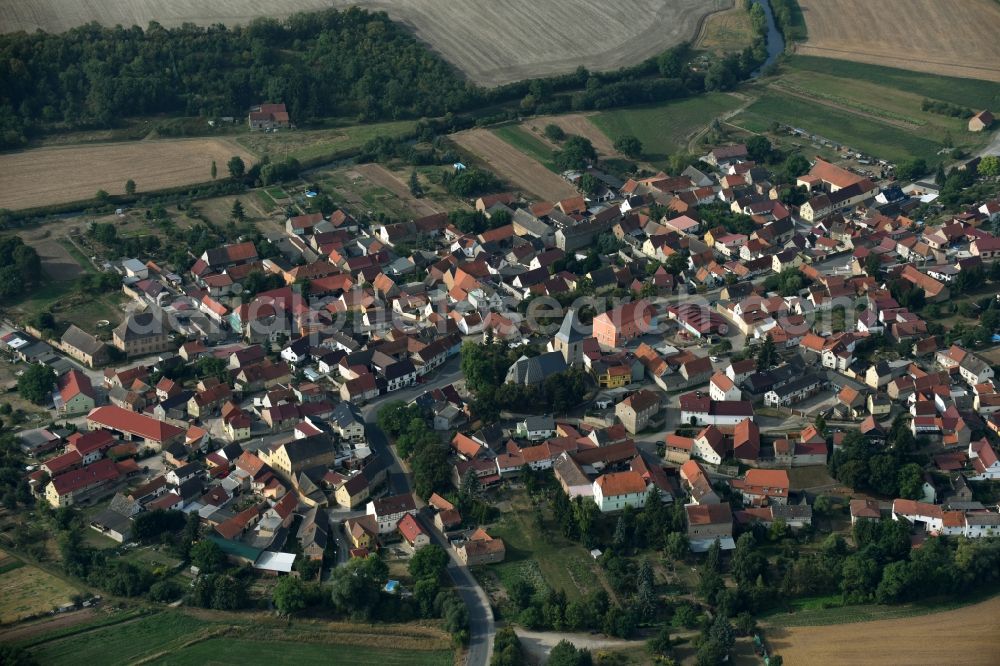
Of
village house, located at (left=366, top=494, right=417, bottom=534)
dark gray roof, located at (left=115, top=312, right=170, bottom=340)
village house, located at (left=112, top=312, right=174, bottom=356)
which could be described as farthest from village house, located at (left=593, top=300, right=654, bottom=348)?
dark gray roof, located at (left=115, top=312, right=170, bottom=340)

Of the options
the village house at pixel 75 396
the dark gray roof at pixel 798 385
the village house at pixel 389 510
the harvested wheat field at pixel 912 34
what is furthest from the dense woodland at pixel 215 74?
the village house at pixel 389 510

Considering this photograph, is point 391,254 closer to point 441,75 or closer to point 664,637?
Answer: point 441,75

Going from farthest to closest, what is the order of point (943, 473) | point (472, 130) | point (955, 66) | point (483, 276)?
point (955, 66) → point (472, 130) → point (483, 276) → point (943, 473)

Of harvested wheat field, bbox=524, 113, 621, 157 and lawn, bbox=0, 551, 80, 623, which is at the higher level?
harvested wheat field, bbox=524, 113, 621, 157

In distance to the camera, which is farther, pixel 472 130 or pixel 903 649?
pixel 472 130

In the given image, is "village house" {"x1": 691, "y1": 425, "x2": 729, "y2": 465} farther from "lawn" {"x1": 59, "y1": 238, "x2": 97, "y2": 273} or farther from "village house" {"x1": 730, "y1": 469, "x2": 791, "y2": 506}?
"lawn" {"x1": 59, "y1": 238, "x2": 97, "y2": 273}

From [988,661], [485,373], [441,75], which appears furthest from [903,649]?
[441,75]

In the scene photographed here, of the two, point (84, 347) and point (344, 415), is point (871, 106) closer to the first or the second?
point (344, 415)
